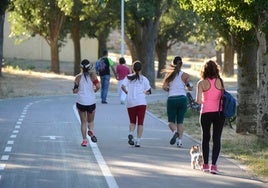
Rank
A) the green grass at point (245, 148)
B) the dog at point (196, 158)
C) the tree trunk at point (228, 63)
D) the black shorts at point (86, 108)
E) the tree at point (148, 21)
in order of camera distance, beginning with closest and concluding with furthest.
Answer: the dog at point (196, 158) < the green grass at point (245, 148) < the black shorts at point (86, 108) < the tree at point (148, 21) < the tree trunk at point (228, 63)

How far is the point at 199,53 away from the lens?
9662cm

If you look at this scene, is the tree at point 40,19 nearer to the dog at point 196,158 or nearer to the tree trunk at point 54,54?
the tree trunk at point 54,54

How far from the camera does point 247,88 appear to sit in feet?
51.3

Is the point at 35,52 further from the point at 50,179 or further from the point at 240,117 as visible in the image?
the point at 50,179

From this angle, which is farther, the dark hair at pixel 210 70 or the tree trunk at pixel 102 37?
the tree trunk at pixel 102 37

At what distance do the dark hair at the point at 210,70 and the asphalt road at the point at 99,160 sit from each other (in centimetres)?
150

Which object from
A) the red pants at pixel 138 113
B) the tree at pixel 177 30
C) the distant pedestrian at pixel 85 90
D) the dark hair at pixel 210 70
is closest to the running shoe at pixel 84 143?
the distant pedestrian at pixel 85 90

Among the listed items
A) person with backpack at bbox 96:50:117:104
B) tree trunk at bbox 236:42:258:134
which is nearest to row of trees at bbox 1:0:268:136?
tree trunk at bbox 236:42:258:134

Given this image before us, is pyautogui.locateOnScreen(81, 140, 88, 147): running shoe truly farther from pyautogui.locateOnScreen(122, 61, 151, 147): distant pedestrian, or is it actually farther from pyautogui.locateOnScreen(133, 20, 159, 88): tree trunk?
pyautogui.locateOnScreen(133, 20, 159, 88): tree trunk

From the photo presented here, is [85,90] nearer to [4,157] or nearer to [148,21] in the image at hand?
[4,157]

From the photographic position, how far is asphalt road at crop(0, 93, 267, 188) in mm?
9344

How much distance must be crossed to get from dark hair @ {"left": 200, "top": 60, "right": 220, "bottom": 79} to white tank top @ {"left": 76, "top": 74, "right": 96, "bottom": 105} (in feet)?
11.4

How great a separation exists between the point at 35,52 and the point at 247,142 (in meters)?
54.6

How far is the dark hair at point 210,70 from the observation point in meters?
10.2
